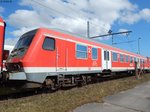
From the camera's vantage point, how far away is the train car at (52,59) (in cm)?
1091

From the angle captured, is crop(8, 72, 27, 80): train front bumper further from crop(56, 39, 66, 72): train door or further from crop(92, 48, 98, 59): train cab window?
crop(92, 48, 98, 59): train cab window

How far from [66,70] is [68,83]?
946mm

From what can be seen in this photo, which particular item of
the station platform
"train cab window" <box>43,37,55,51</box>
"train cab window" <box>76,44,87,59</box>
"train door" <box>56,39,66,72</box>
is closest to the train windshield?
"train cab window" <box>43,37,55,51</box>

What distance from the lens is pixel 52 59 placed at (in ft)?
40.0

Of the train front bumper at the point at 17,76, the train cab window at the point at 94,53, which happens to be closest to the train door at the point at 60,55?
the train front bumper at the point at 17,76

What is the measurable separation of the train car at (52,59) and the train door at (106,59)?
162 cm

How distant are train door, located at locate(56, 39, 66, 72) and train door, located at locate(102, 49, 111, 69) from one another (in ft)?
20.4

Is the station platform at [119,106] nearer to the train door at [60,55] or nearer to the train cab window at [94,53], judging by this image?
the train door at [60,55]

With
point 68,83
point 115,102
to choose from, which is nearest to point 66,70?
point 68,83

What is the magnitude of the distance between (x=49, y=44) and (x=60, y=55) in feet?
3.21

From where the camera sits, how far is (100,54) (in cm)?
1822

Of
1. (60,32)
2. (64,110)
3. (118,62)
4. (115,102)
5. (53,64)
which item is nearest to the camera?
(64,110)

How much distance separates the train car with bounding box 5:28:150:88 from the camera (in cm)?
1091

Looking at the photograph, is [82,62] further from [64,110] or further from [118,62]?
[118,62]
